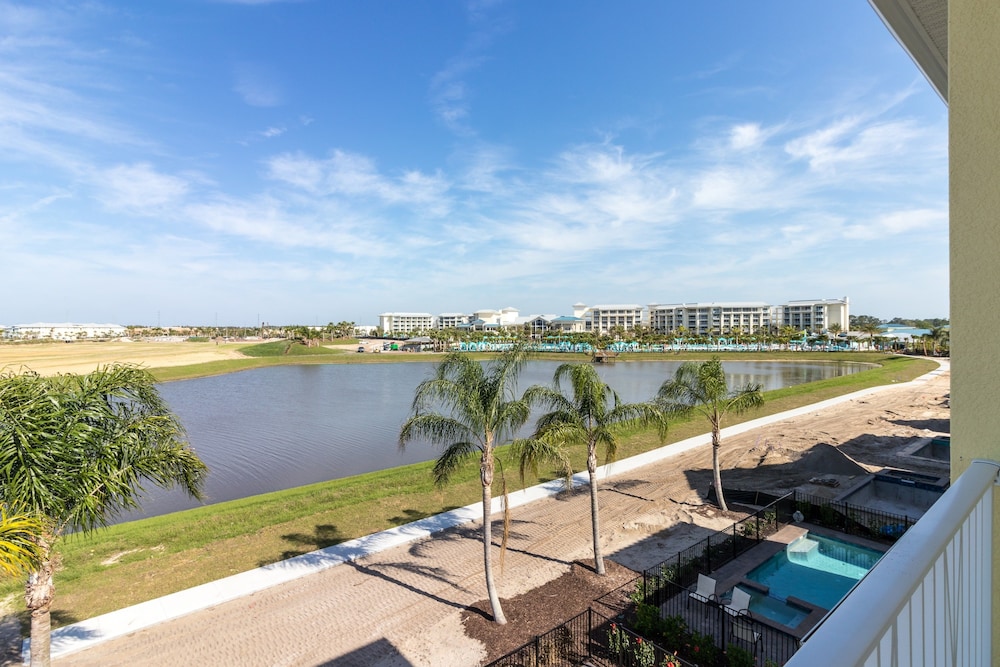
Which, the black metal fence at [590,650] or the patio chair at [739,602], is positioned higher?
the patio chair at [739,602]

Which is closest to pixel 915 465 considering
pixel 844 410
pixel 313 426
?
pixel 844 410

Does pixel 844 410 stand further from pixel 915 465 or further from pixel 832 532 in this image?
pixel 832 532

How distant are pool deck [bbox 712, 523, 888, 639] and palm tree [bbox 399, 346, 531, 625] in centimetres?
565

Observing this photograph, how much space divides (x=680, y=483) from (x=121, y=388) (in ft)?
60.6

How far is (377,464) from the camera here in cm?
2566

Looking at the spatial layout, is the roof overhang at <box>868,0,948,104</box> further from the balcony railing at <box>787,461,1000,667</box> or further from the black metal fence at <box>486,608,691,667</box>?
the black metal fence at <box>486,608,691,667</box>

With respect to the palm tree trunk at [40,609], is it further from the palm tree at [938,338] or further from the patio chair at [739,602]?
the palm tree at [938,338]

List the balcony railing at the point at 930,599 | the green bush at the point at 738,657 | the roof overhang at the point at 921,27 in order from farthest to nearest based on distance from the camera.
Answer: the green bush at the point at 738,657
the roof overhang at the point at 921,27
the balcony railing at the point at 930,599

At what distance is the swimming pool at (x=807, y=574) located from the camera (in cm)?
1145

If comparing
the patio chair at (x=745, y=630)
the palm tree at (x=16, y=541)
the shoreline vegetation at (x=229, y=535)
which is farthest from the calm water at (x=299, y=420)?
the patio chair at (x=745, y=630)

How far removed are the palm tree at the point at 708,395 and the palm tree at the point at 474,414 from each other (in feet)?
25.8

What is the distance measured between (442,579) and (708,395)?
35.1 feet

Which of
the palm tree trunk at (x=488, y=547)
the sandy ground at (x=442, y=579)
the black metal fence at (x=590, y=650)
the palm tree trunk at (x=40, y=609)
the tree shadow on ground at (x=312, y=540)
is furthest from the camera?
the tree shadow on ground at (x=312, y=540)

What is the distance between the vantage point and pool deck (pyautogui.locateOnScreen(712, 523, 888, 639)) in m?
10.1
